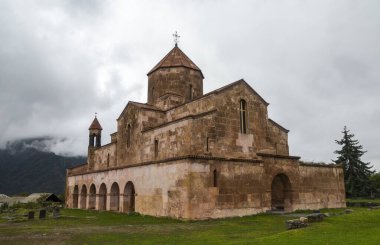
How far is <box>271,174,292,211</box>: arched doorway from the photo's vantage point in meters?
20.9

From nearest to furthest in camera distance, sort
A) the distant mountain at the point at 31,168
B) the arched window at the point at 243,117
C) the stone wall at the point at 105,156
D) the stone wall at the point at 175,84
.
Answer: the arched window at the point at 243,117, the stone wall at the point at 175,84, the stone wall at the point at 105,156, the distant mountain at the point at 31,168

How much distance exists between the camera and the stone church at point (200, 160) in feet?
55.8

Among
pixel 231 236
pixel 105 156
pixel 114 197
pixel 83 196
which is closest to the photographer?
pixel 231 236

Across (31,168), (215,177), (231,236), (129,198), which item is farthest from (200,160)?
(31,168)

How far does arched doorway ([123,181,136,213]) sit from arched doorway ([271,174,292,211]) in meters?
9.15

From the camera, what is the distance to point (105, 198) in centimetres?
2555

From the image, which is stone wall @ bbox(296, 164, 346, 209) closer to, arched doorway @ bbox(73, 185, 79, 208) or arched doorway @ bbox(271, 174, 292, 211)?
arched doorway @ bbox(271, 174, 292, 211)

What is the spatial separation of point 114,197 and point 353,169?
26.2m

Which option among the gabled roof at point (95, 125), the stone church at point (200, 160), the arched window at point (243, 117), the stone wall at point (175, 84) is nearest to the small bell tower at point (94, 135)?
the gabled roof at point (95, 125)

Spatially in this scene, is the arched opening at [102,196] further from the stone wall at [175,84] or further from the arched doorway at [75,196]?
the stone wall at [175,84]

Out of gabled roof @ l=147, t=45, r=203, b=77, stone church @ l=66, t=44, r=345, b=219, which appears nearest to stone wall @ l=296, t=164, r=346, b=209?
stone church @ l=66, t=44, r=345, b=219

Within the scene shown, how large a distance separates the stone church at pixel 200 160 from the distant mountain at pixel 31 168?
200 ft

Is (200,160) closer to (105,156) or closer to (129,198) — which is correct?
(129,198)

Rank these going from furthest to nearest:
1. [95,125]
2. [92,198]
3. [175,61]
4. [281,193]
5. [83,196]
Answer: [95,125] < [83,196] < [92,198] < [175,61] < [281,193]
